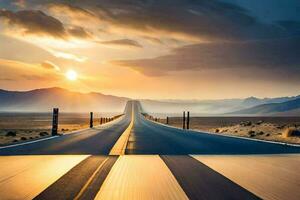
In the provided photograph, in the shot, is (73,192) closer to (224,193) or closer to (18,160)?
(224,193)

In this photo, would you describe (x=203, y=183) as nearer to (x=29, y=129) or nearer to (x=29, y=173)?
(x=29, y=173)

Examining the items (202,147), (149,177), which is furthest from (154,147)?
(149,177)

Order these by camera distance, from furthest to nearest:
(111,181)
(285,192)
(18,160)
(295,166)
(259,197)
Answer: (18,160) < (295,166) < (111,181) < (285,192) < (259,197)

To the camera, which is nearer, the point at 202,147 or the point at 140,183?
the point at 140,183

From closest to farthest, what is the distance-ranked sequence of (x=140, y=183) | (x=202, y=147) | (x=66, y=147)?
1. (x=140, y=183)
2. (x=66, y=147)
3. (x=202, y=147)

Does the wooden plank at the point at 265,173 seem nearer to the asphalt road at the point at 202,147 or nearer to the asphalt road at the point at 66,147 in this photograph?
the asphalt road at the point at 202,147

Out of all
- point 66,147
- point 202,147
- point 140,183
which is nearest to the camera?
point 140,183

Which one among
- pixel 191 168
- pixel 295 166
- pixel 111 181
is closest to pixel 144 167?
pixel 191 168

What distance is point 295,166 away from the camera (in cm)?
1084

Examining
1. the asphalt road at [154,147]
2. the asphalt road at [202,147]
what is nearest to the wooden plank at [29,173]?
the asphalt road at [154,147]

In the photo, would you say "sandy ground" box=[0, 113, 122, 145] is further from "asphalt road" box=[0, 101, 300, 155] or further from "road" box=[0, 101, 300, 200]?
"road" box=[0, 101, 300, 200]

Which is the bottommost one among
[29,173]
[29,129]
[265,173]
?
[29,129]

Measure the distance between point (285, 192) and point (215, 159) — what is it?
5221 millimetres

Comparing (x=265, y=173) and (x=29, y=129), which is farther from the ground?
(x=265, y=173)
